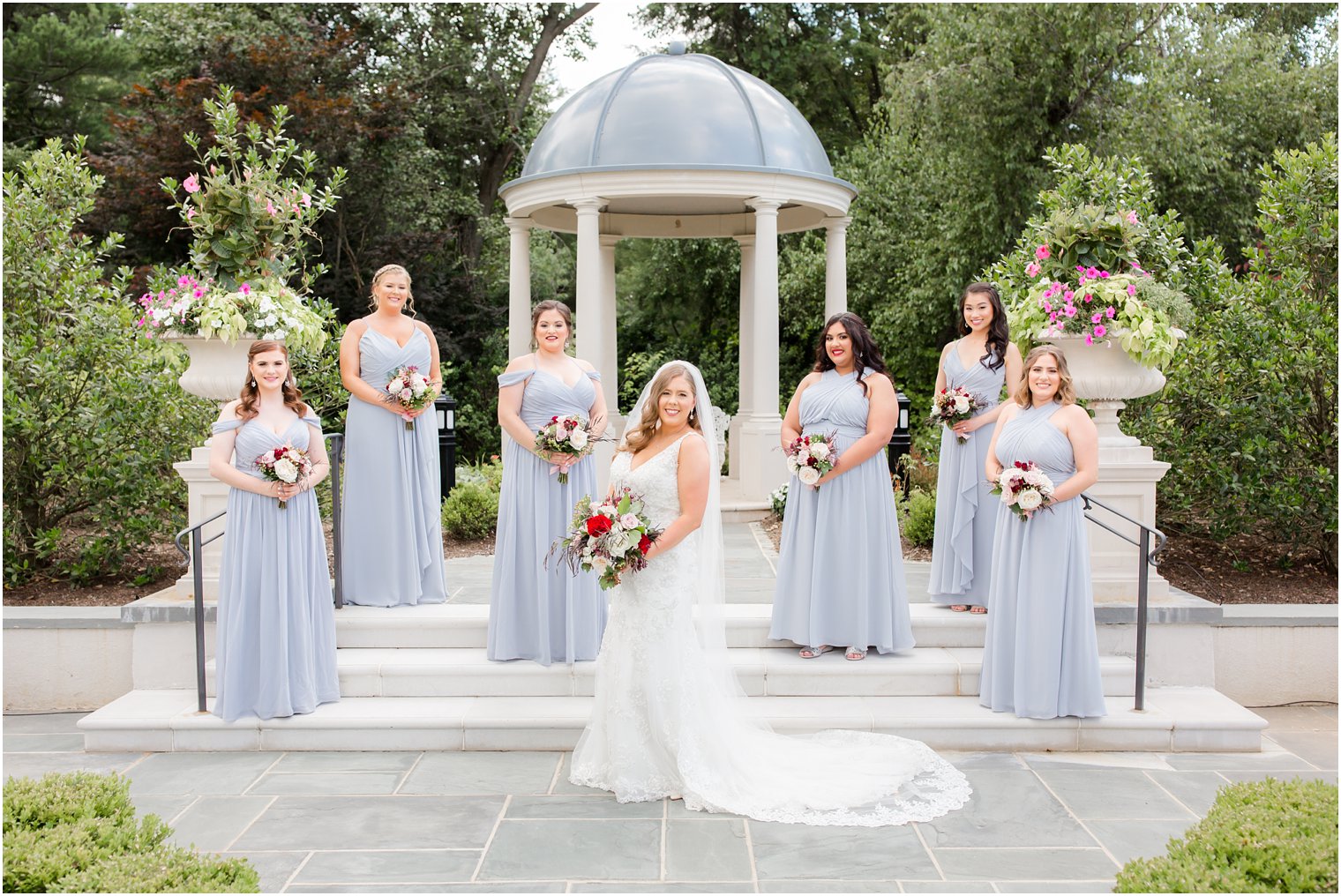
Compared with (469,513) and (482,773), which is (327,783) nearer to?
(482,773)

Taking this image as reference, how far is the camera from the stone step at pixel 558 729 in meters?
6.09

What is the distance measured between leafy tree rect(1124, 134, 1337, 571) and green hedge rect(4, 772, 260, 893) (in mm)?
7645

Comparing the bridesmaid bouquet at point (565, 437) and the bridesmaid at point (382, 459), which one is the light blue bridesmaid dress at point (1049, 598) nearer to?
the bridesmaid bouquet at point (565, 437)

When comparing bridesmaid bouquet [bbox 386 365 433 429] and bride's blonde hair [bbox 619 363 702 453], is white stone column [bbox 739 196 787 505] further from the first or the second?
bride's blonde hair [bbox 619 363 702 453]

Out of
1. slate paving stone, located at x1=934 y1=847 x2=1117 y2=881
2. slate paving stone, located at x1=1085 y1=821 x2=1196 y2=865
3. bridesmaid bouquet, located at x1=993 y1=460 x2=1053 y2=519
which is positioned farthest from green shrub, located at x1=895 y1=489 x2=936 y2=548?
slate paving stone, located at x1=934 y1=847 x2=1117 y2=881

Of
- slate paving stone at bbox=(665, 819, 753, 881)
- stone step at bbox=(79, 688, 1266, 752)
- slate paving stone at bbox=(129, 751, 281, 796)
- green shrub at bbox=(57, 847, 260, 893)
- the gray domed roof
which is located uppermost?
the gray domed roof

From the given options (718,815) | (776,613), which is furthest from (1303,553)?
(718,815)

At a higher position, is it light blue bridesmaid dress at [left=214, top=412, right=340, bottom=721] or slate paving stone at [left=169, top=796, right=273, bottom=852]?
light blue bridesmaid dress at [left=214, top=412, right=340, bottom=721]

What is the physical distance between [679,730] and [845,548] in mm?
1776

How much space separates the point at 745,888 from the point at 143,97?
18.4m

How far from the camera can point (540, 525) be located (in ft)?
21.7

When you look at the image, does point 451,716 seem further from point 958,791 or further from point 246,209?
point 246,209

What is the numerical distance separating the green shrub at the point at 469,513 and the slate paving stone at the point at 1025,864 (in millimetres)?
6909

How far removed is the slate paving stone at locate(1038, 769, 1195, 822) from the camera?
517cm
